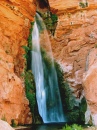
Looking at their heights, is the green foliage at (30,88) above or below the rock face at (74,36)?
below

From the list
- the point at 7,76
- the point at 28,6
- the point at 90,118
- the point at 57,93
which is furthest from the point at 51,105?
the point at 28,6

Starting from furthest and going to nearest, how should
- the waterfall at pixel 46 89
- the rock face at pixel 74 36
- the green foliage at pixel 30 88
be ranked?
the rock face at pixel 74 36 < the waterfall at pixel 46 89 < the green foliage at pixel 30 88

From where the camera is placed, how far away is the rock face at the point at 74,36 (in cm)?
1756

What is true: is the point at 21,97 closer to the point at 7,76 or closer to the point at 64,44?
the point at 7,76

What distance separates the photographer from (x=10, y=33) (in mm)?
15523

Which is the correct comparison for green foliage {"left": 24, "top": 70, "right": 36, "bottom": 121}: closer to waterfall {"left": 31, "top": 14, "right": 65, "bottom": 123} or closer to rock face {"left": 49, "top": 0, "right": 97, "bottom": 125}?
waterfall {"left": 31, "top": 14, "right": 65, "bottom": 123}

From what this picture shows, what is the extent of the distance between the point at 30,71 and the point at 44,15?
5.15 metres

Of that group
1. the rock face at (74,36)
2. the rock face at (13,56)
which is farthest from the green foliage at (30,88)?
the rock face at (74,36)

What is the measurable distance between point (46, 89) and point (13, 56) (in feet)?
9.77

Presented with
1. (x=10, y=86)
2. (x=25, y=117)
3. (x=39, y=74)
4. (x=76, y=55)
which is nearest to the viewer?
(x=10, y=86)

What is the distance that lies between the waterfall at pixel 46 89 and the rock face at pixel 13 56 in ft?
3.26

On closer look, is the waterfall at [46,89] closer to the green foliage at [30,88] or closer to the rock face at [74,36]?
the green foliage at [30,88]

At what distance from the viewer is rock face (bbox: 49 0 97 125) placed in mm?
17562

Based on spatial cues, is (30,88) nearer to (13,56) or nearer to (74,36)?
(13,56)
